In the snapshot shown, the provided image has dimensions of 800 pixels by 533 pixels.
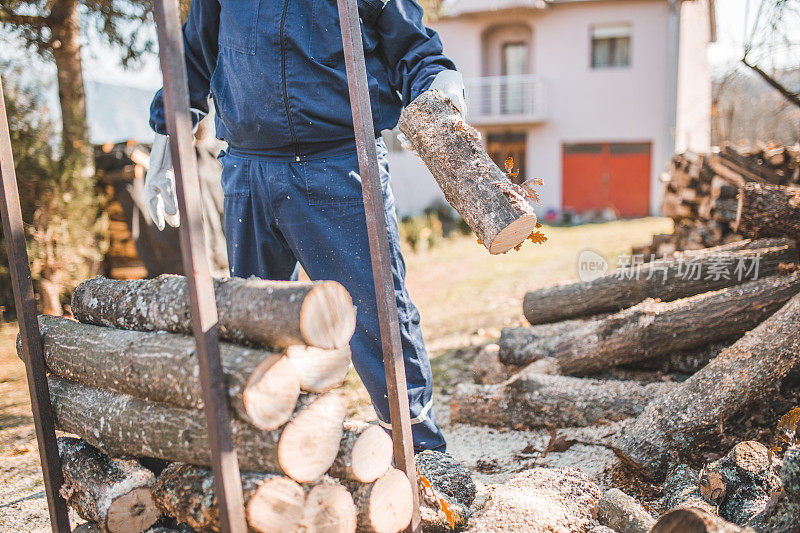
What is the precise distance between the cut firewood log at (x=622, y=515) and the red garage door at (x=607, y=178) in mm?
14103

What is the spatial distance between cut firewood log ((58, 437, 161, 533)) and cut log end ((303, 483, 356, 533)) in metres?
0.49

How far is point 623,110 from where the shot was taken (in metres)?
14.8

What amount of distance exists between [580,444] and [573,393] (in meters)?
0.26

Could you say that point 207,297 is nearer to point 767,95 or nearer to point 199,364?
point 199,364

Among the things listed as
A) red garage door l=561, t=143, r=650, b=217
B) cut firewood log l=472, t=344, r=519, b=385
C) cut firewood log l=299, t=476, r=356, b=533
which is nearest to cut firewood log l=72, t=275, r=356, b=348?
cut firewood log l=299, t=476, r=356, b=533

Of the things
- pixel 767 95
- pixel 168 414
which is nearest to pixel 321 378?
pixel 168 414

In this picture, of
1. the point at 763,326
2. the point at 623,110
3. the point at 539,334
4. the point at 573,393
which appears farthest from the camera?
the point at 623,110

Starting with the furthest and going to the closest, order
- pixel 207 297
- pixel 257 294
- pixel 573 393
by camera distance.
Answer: pixel 573 393, pixel 257 294, pixel 207 297

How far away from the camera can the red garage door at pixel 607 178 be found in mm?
14898

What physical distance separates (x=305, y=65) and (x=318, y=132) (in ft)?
0.69

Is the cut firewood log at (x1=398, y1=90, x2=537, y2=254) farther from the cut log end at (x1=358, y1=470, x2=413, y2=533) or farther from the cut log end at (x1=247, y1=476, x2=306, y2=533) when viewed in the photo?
the cut log end at (x1=247, y1=476, x2=306, y2=533)

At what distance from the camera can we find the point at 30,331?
177 cm

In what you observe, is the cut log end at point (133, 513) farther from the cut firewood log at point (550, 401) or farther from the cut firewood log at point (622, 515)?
the cut firewood log at point (550, 401)

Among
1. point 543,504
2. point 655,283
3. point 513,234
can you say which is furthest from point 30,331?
point 655,283
